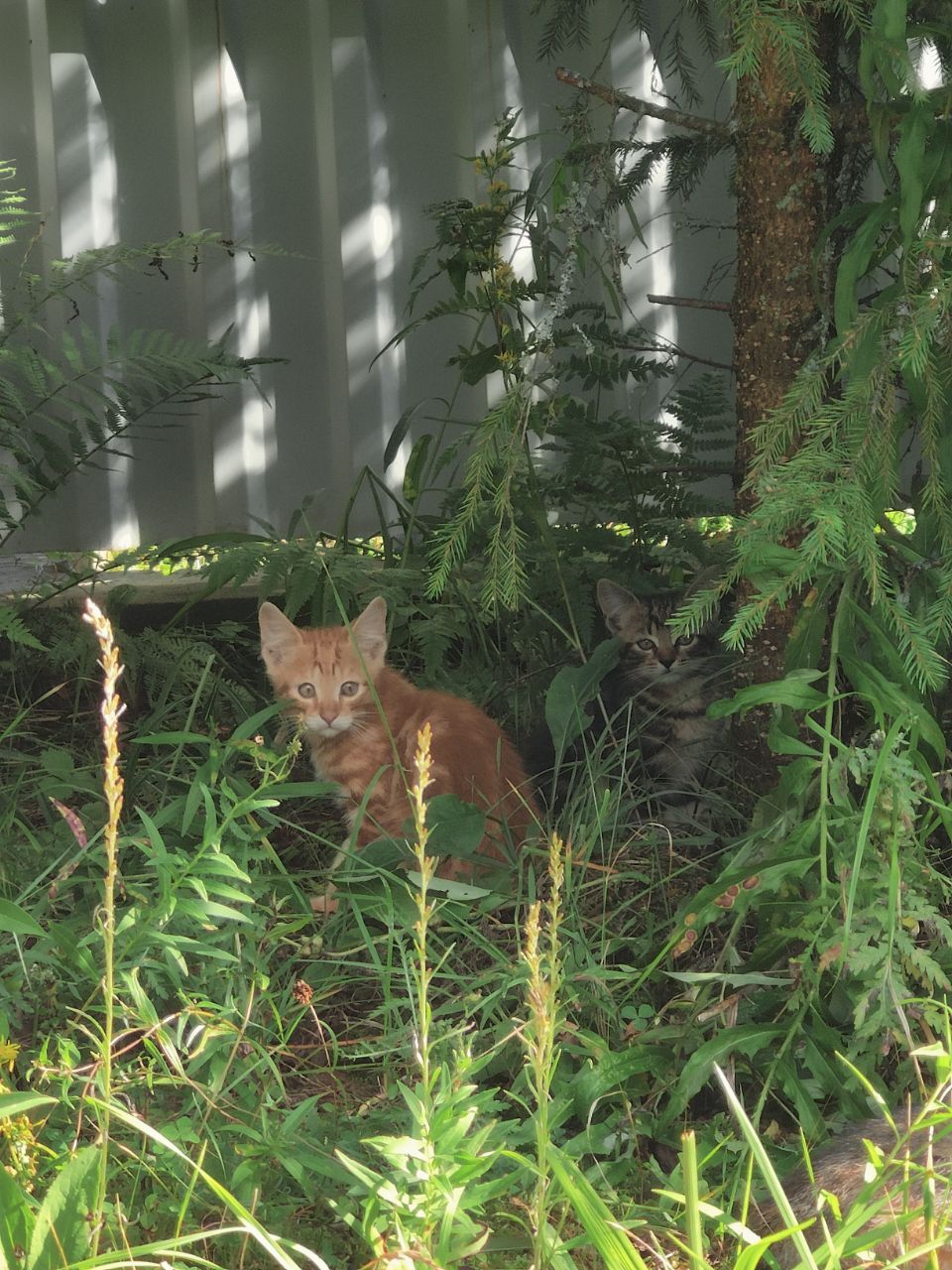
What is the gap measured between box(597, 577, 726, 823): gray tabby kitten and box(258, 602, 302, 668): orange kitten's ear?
88 centimetres

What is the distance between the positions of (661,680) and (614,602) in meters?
0.28

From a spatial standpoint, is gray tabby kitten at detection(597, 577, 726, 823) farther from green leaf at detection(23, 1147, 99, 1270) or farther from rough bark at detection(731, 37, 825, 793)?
green leaf at detection(23, 1147, 99, 1270)

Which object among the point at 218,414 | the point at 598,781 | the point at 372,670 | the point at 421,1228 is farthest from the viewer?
the point at 218,414

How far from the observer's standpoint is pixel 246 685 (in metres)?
3.78

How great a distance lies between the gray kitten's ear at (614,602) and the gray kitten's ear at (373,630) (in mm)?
658

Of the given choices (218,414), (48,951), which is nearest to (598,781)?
(48,951)

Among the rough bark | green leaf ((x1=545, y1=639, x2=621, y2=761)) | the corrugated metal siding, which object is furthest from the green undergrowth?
the corrugated metal siding

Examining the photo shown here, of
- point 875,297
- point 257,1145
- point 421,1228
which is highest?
point 875,297

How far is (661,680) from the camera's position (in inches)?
153

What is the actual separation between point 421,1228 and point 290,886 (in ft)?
3.87

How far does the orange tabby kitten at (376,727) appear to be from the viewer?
10.0ft

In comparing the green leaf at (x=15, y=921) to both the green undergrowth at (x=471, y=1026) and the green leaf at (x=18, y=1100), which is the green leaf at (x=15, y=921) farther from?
the green leaf at (x=18, y=1100)

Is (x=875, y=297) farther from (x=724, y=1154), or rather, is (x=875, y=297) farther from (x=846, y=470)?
→ (x=724, y=1154)

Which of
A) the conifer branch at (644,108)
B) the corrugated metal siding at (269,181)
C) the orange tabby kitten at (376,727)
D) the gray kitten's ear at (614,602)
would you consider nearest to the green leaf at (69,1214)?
the orange tabby kitten at (376,727)
